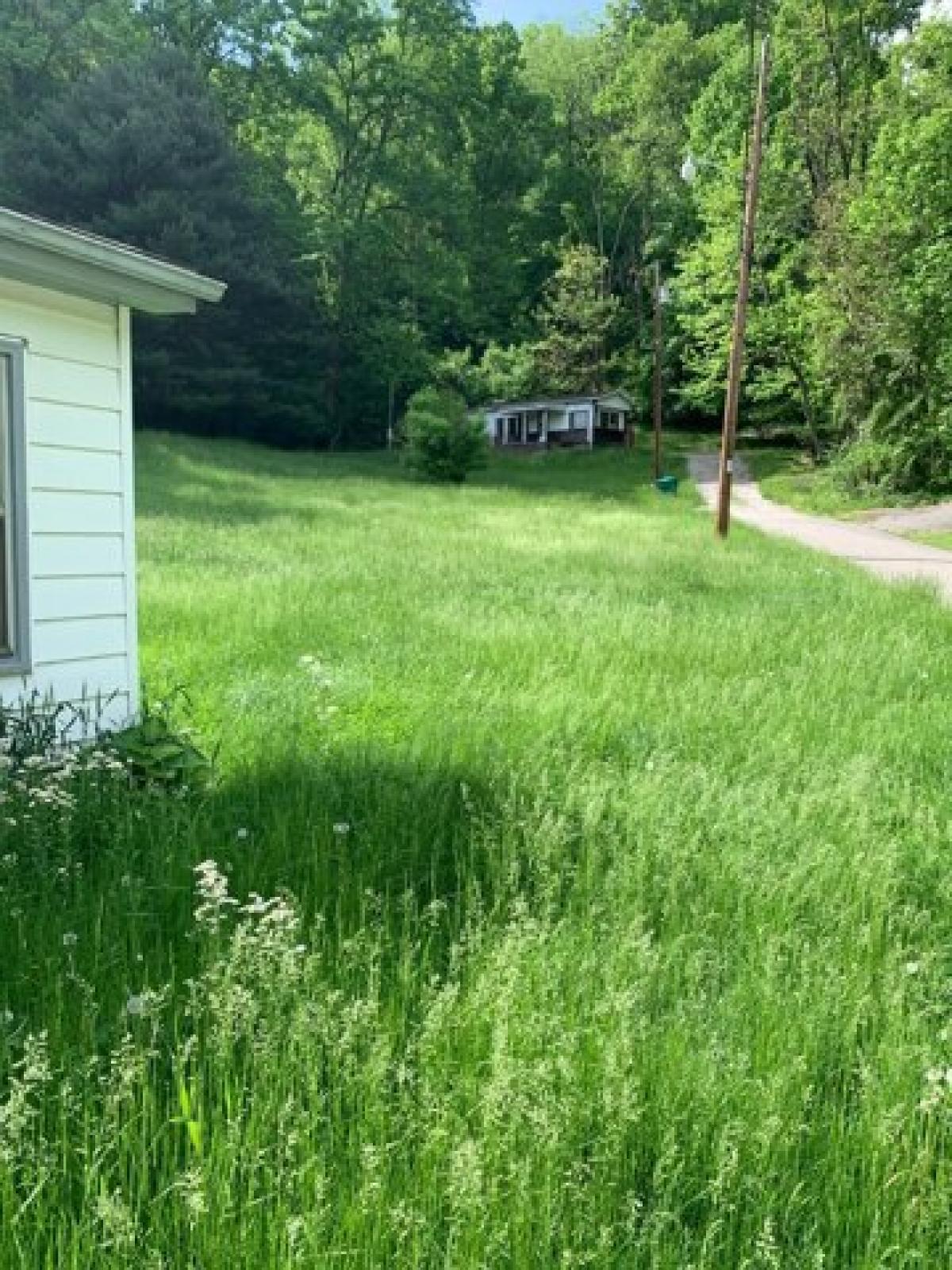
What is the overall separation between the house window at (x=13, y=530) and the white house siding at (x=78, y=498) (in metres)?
0.06

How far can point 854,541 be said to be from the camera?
789 inches

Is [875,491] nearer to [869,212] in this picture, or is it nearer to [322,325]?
[869,212]

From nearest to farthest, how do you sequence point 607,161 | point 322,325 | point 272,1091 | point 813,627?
point 272,1091, point 813,627, point 322,325, point 607,161

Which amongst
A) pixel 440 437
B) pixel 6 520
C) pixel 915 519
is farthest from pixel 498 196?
pixel 6 520

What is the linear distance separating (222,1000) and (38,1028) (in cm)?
47

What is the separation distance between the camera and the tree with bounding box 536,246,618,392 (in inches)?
1859

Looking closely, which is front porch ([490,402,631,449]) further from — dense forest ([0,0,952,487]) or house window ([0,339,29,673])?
house window ([0,339,29,673])

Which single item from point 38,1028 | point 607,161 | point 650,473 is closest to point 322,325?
point 650,473

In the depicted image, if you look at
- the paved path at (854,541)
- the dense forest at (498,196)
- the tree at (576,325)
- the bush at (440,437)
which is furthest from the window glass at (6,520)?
the tree at (576,325)

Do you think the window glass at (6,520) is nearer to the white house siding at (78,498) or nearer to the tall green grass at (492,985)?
the white house siding at (78,498)

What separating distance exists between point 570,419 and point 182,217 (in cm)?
1961

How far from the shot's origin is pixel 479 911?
3062mm

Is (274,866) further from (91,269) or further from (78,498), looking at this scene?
(91,269)

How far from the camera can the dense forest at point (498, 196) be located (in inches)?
1164
